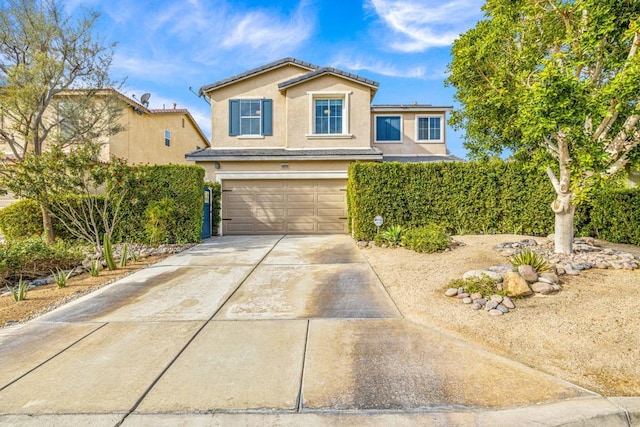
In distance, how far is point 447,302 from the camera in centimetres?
467

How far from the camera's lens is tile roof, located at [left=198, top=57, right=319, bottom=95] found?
13680mm

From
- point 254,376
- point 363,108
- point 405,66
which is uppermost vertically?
point 405,66

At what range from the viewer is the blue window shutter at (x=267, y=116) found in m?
13.7

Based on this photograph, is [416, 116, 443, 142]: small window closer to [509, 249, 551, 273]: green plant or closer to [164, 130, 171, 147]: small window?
[509, 249, 551, 273]: green plant

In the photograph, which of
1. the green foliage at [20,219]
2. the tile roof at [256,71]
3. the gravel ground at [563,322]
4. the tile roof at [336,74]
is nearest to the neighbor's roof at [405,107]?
the tile roof at [336,74]

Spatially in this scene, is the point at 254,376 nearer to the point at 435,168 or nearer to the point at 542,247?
the point at 542,247

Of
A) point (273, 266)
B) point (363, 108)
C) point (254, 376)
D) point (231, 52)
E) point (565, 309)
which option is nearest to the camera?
point (254, 376)

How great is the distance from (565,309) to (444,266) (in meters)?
2.19

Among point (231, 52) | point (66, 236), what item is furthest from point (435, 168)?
point (66, 236)

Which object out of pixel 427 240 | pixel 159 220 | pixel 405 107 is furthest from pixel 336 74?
pixel 159 220

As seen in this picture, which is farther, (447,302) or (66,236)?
(66,236)

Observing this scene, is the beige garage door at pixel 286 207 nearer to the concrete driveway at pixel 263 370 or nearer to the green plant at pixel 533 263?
the concrete driveway at pixel 263 370

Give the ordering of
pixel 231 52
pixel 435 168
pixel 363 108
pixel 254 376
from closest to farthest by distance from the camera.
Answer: pixel 254 376 → pixel 435 168 → pixel 231 52 → pixel 363 108

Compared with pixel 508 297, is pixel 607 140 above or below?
above
